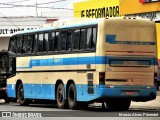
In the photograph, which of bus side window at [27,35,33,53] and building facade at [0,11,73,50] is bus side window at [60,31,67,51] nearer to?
bus side window at [27,35,33,53]

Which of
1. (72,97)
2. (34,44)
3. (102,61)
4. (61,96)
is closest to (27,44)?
(34,44)

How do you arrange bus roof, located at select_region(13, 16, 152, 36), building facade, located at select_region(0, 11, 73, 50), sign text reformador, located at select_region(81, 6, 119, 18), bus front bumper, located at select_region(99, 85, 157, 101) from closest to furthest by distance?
bus front bumper, located at select_region(99, 85, 157, 101) → bus roof, located at select_region(13, 16, 152, 36) → sign text reformador, located at select_region(81, 6, 119, 18) → building facade, located at select_region(0, 11, 73, 50)

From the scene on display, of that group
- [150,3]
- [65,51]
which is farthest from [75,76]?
[150,3]

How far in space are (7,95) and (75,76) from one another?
7.66 m

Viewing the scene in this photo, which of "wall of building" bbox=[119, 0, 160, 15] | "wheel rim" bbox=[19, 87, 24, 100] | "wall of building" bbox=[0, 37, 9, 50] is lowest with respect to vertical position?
"wheel rim" bbox=[19, 87, 24, 100]

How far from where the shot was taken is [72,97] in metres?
26.0

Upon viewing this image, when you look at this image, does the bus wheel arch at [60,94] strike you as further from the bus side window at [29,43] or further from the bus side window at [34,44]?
the bus side window at [29,43]

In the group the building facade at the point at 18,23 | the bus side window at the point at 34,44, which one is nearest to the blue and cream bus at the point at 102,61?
the bus side window at the point at 34,44

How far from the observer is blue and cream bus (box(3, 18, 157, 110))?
24000 millimetres

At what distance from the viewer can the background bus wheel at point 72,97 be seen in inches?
1006

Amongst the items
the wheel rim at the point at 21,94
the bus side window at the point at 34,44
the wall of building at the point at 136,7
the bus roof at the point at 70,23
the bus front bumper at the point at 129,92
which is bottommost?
the wheel rim at the point at 21,94

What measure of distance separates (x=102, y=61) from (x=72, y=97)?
2.77 m

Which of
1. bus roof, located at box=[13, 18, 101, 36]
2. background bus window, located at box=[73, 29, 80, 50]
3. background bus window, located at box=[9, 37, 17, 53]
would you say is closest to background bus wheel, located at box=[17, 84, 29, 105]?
background bus window, located at box=[9, 37, 17, 53]

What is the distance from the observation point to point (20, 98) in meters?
30.8
